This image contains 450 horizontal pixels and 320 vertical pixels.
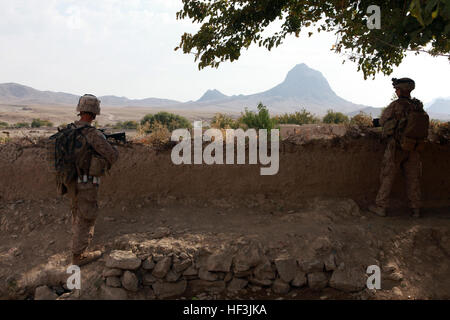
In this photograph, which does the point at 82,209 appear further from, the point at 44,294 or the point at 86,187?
the point at 44,294

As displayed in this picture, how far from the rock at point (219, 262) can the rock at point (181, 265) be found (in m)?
0.22

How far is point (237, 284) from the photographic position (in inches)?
165

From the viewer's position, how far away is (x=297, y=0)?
6043 millimetres

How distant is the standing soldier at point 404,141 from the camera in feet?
16.7

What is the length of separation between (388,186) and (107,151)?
4158 millimetres

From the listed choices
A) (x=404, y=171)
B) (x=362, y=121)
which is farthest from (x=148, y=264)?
(x=362, y=121)

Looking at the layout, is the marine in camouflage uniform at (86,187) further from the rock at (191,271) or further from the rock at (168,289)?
the rock at (191,271)

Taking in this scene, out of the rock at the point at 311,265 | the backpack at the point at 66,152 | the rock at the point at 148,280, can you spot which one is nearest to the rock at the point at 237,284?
the rock at the point at 311,265

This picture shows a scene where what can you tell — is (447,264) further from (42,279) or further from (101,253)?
(42,279)

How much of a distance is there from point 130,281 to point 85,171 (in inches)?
55.0

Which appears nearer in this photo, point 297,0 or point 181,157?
point 181,157

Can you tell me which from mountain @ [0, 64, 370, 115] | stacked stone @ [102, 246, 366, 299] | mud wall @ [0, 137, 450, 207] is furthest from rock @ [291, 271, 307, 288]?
mountain @ [0, 64, 370, 115]

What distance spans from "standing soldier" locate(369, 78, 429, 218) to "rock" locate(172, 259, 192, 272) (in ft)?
10.4

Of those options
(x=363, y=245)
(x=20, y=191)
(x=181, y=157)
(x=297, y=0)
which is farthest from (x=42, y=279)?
(x=297, y=0)
